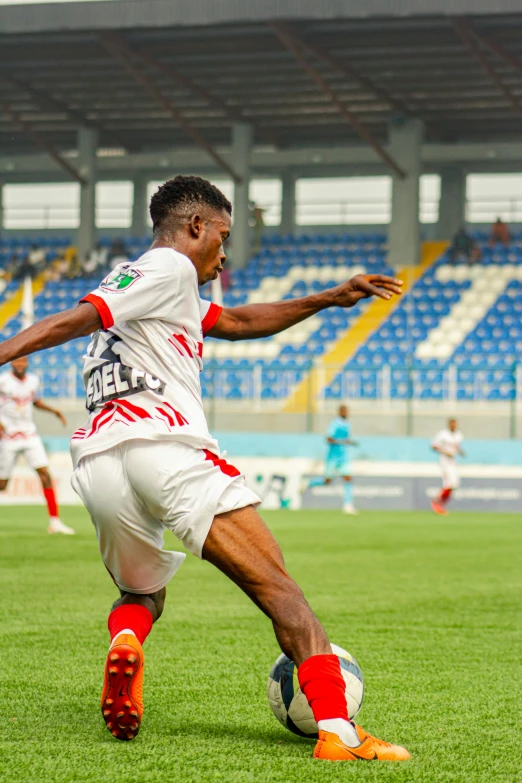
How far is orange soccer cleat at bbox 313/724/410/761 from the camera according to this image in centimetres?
399

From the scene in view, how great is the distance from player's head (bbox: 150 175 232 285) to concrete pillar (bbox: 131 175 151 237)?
3430cm

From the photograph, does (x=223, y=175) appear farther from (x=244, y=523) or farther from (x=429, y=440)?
(x=244, y=523)

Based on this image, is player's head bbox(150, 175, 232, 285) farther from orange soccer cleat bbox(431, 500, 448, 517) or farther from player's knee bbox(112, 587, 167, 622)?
orange soccer cleat bbox(431, 500, 448, 517)

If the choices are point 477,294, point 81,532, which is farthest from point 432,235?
point 81,532

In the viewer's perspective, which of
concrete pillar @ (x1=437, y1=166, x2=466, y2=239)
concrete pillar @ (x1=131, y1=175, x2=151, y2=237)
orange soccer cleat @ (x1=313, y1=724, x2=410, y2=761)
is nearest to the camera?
orange soccer cleat @ (x1=313, y1=724, x2=410, y2=761)

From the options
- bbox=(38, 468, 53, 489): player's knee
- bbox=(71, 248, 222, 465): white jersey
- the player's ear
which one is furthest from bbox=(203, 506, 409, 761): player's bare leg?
bbox=(38, 468, 53, 489): player's knee

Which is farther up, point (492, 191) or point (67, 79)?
point (67, 79)

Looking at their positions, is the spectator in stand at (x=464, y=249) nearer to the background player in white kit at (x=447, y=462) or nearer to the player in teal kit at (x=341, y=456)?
the background player in white kit at (x=447, y=462)

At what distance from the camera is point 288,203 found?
37.2 meters

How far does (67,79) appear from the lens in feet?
106

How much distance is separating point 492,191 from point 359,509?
1600 cm

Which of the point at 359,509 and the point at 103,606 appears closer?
the point at 103,606

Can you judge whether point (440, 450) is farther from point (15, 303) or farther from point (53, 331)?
point (53, 331)

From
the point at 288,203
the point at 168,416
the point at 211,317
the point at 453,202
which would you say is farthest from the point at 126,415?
the point at 288,203
